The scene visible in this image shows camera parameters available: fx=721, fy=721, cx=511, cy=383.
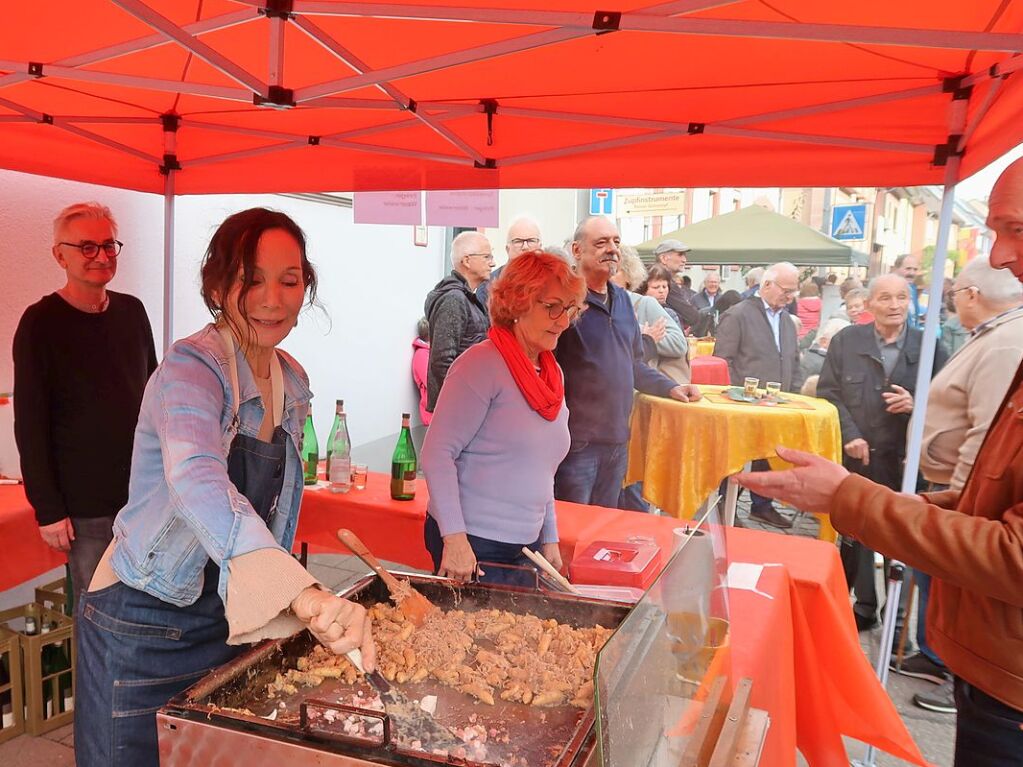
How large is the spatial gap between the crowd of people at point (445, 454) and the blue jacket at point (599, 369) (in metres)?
0.01

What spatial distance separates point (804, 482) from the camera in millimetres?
1458

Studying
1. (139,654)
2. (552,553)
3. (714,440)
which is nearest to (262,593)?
(139,654)

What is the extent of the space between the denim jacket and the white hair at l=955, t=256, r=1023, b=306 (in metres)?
3.12

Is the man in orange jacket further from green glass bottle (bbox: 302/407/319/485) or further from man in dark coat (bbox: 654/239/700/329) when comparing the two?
man in dark coat (bbox: 654/239/700/329)

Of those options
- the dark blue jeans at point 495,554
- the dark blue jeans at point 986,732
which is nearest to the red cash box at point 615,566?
the dark blue jeans at point 495,554

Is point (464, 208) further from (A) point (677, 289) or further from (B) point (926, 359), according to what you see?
(A) point (677, 289)

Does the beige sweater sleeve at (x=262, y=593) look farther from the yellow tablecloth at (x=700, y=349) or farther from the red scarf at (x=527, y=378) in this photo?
the yellow tablecloth at (x=700, y=349)

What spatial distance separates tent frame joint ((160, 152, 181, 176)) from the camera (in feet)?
10.9

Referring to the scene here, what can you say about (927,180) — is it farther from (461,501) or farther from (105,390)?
(105,390)

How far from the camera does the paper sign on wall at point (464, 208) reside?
3.19 m

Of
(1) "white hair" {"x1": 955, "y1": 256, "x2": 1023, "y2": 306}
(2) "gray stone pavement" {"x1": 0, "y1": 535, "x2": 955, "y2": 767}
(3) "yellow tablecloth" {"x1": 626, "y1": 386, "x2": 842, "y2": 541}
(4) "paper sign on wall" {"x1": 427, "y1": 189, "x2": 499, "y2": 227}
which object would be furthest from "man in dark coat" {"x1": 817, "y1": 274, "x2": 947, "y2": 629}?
(4) "paper sign on wall" {"x1": 427, "y1": 189, "x2": 499, "y2": 227}

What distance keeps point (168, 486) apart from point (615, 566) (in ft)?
3.56

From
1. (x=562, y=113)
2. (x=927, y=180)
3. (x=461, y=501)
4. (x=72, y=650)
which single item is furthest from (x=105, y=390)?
(x=927, y=180)

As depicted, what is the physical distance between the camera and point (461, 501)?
6.87 ft
